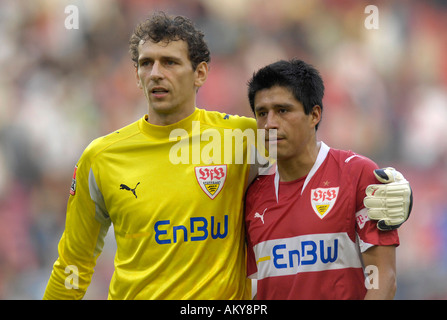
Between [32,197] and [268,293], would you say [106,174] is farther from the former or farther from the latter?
[32,197]

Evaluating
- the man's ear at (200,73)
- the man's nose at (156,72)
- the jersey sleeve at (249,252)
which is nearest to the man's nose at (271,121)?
the jersey sleeve at (249,252)

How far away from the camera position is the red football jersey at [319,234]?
3207 millimetres

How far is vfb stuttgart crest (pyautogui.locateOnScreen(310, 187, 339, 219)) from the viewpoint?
3273 mm

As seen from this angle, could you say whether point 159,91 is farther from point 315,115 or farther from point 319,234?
Result: point 319,234

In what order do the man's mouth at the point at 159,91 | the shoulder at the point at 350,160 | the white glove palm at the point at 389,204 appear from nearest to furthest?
the white glove palm at the point at 389,204
the shoulder at the point at 350,160
the man's mouth at the point at 159,91

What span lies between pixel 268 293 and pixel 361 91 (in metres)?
5.54

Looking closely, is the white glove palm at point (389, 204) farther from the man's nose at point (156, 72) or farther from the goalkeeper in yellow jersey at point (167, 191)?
the man's nose at point (156, 72)

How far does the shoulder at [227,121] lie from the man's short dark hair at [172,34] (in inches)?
11.6

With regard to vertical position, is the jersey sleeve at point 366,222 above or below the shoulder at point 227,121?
below

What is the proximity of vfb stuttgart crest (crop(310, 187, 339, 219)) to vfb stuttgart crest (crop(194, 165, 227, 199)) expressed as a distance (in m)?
0.53

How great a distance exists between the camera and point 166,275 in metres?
3.40

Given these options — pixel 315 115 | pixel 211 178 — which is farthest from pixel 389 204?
pixel 211 178

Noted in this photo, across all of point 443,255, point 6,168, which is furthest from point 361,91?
point 6,168

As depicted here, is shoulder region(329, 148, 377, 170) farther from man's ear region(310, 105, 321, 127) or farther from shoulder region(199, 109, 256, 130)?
shoulder region(199, 109, 256, 130)
